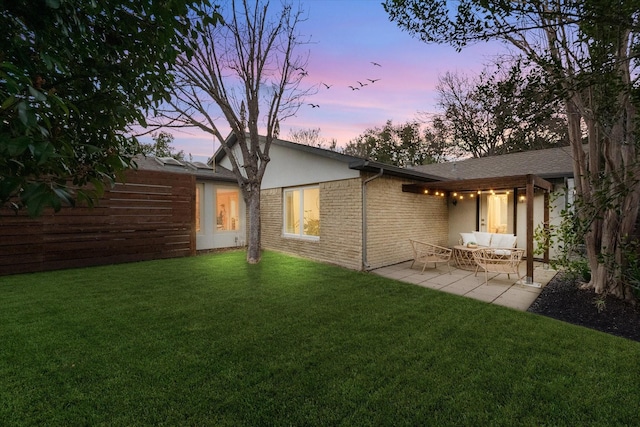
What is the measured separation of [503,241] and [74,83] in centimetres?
1120

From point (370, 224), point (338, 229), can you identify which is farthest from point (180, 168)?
point (370, 224)

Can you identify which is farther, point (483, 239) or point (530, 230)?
point (483, 239)

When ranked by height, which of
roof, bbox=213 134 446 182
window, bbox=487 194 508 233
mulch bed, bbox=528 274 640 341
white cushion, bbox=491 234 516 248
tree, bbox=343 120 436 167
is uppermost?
tree, bbox=343 120 436 167

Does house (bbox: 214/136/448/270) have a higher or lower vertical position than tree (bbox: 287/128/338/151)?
lower

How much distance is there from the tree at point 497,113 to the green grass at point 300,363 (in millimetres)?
2968

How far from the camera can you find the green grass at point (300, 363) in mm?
2537

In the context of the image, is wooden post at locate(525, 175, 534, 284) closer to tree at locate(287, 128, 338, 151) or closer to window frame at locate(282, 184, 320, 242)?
window frame at locate(282, 184, 320, 242)

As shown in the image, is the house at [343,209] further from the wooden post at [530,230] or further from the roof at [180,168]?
the wooden post at [530,230]

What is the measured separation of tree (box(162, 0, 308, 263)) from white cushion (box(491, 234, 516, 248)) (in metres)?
7.94

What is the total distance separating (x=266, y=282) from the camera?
6.83m

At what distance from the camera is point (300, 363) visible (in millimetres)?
3303

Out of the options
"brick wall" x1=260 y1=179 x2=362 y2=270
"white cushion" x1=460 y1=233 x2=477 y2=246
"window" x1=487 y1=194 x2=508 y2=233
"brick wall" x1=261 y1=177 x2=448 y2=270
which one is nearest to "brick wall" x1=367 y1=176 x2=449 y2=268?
"brick wall" x1=261 y1=177 x2=448 y2=270

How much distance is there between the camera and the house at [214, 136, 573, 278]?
26.8 ft

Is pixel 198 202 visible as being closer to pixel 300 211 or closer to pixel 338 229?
pixel 300 211
